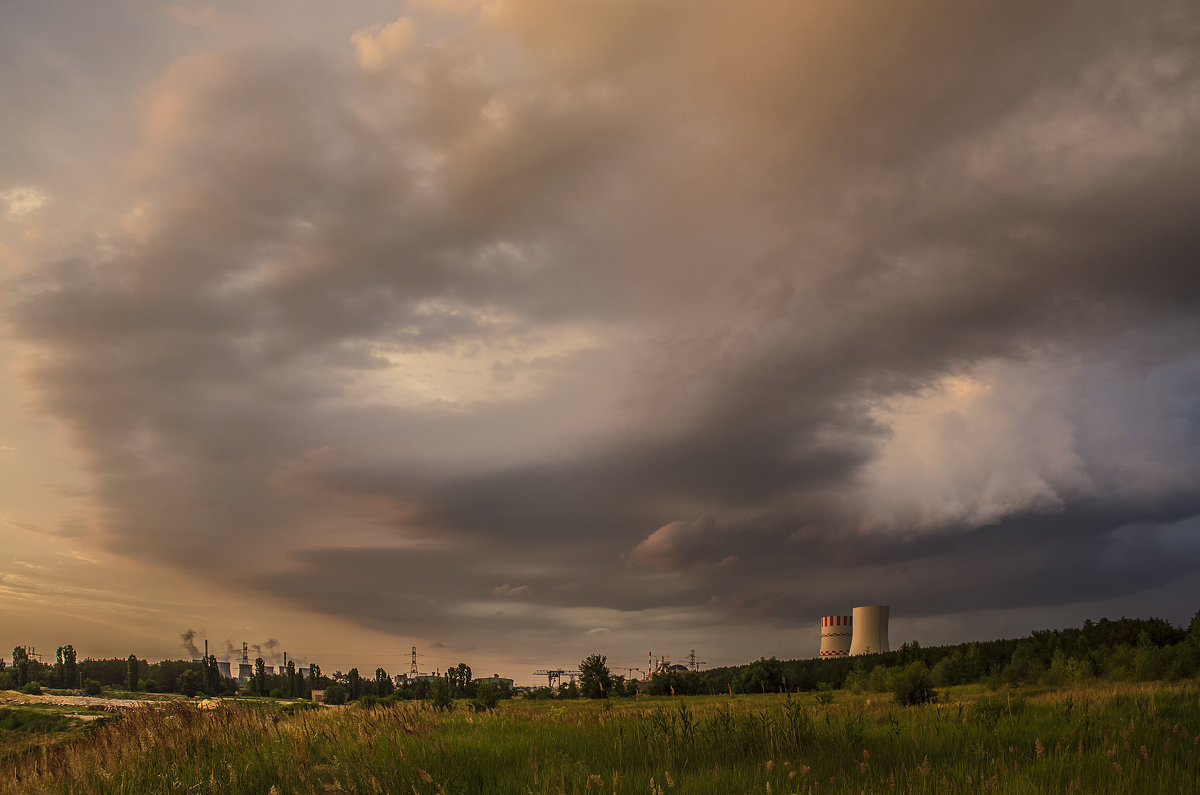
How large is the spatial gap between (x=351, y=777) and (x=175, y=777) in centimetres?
359

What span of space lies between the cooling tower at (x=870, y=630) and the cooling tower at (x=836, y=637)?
9.46 meters

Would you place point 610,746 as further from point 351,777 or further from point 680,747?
point 351,777

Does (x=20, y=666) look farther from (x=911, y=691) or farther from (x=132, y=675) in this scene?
(x=911, y=691)

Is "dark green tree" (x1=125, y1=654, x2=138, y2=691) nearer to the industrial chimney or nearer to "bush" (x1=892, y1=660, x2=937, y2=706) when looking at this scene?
the industrial chimney

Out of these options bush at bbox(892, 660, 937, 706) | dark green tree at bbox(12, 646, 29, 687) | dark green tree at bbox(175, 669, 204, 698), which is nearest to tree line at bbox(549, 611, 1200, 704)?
bush at bbox(892, 660, 937, 706)

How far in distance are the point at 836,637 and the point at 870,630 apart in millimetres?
14023

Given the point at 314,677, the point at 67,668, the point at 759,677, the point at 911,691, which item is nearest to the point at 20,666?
the point at 67,668

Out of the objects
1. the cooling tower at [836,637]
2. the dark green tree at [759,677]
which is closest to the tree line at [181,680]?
the dark green tree at [759,677]

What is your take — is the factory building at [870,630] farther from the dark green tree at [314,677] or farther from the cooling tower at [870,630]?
the dark green tree at [314,677]

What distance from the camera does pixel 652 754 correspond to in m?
8.66

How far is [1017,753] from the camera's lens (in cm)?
837

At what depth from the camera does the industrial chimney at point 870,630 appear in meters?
83.9

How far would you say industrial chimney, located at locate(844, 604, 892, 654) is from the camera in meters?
83.9

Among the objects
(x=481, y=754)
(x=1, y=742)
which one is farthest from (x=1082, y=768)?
(x=1, y=742)
